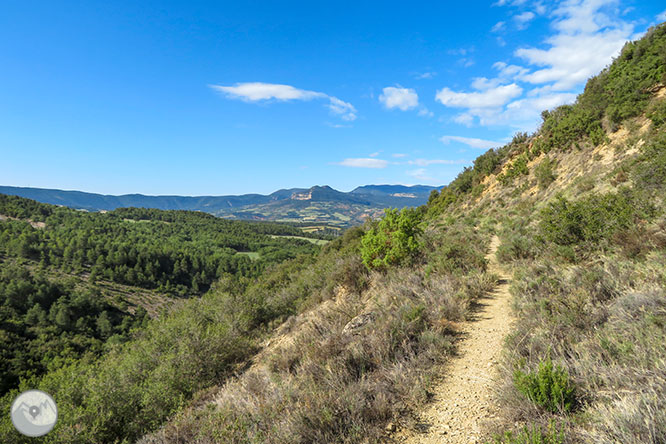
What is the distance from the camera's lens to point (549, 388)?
3088 millimetres

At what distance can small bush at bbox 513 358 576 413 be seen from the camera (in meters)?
2.98

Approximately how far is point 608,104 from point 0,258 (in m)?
130

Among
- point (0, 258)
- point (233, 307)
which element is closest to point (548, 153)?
point (233, 307)

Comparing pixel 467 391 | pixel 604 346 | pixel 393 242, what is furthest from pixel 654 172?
pixel 467 391

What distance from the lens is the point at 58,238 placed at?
9831 cm

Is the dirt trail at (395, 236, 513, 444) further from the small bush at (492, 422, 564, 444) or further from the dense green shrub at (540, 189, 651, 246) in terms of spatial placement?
the dense green shrub at (540, 189, 651, 246)

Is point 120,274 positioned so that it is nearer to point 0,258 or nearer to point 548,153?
point 0,258

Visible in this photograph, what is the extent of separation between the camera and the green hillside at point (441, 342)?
10.1ft

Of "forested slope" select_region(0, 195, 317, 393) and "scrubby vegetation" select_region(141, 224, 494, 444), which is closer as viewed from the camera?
"scrubby vegetation" select_region(141, 224, 494, 444)

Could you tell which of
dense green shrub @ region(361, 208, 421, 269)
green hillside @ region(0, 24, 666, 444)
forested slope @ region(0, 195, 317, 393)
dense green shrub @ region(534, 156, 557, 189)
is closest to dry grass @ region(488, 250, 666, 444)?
→ green hillside @ region(0, 24, 666, 444)

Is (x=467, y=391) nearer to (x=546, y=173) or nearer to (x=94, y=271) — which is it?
(x=546, y=173)

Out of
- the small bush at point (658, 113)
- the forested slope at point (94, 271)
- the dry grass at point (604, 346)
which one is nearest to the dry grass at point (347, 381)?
the dry grass at point (604, 346)

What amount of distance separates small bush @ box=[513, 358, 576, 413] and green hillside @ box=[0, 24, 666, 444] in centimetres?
2

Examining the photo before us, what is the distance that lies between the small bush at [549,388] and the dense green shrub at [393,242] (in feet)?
25.0
